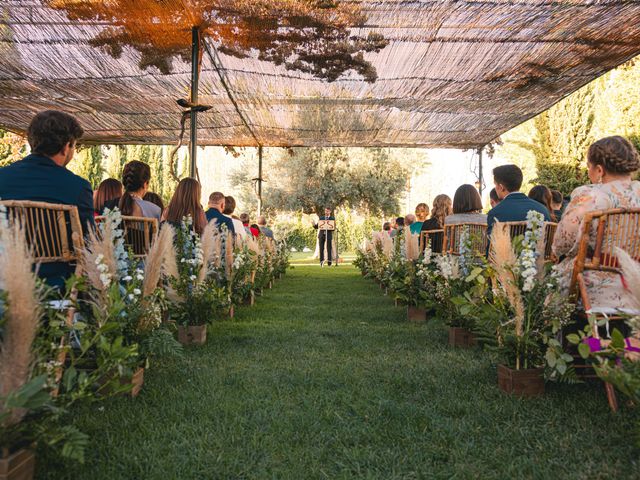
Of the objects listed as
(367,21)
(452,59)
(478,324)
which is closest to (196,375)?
(478,324)

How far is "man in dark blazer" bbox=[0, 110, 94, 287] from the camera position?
2.32 metres

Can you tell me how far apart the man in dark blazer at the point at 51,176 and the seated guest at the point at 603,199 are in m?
2.44

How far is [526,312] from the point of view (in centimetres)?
271

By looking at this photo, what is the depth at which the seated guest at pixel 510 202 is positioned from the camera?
382cm

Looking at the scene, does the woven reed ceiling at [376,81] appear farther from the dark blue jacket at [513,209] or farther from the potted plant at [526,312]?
the potted plant at [526,312]

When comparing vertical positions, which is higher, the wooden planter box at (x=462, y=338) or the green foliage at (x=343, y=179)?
the green foliage at (x=343, y=179)

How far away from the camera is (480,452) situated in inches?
77.0

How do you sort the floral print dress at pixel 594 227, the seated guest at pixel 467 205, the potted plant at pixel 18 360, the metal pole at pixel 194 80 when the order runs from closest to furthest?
the potted plant at pixel 18 360 < the floral print dress at pixel 594 227 < the seated guest at pixel 467 205 < the metal pole at pixel 194 80

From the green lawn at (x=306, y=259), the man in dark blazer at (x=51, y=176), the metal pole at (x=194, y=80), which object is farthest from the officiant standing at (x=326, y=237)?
the man in dark blazer at (x=51, y=176)

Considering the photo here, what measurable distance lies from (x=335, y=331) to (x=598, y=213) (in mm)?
2635

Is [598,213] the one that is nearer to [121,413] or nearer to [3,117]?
[121,413]

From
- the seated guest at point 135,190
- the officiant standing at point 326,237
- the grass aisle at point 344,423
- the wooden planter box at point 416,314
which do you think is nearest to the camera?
the grass aisle at point 344,423

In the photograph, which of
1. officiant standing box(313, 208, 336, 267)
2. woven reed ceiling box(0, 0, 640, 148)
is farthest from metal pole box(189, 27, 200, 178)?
officiant standing box(313, 208, 336, 267)

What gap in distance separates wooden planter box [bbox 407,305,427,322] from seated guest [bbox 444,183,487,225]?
0.97 m
